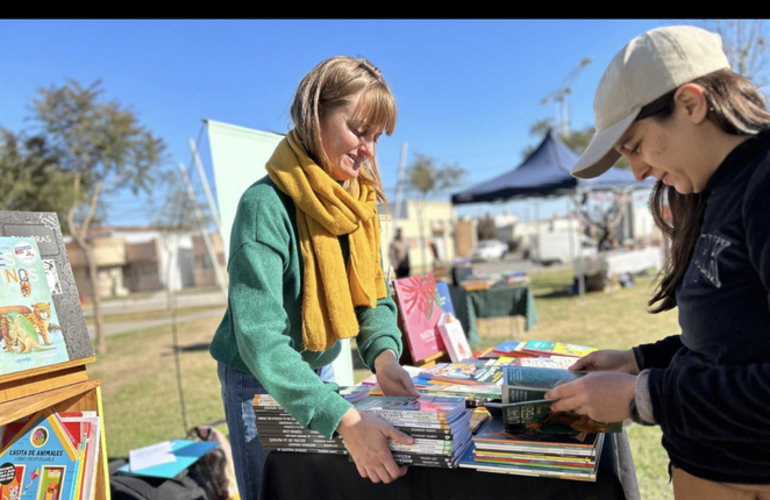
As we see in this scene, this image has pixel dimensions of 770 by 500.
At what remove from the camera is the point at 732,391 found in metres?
0.79

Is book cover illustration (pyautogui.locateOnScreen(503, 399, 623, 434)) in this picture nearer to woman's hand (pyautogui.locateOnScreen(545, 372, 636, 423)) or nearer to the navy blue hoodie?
woman's hand (pyautogui.locateOnScreen(545, 372, 636, 423))

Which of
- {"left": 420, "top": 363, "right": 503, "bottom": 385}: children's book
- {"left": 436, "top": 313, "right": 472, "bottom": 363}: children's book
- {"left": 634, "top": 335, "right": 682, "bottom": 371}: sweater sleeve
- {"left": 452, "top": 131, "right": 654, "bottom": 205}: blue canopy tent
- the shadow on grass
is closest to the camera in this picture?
{"left": 634, "top": 335, "right": 682, "bottom": 371}: sweater sleeve

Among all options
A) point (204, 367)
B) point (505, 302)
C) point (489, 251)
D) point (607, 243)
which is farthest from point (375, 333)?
point (489, 251)

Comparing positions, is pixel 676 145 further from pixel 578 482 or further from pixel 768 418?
pixel 578 482

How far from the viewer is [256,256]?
1.15 metres

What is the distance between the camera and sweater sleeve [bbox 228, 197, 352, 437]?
1.06m

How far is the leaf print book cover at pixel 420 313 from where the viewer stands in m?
2.30

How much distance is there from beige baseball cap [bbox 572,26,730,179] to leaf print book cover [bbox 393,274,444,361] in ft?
4.79

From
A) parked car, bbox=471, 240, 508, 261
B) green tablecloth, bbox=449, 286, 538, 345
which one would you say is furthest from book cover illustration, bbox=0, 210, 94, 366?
parked car, bbox=471, 240, 508, 261

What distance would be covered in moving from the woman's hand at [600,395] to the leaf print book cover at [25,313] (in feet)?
4.28

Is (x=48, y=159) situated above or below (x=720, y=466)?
above

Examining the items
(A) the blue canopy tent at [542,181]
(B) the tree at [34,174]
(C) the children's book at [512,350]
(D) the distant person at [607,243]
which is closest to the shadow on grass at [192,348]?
(B) the tree at [34,174]
